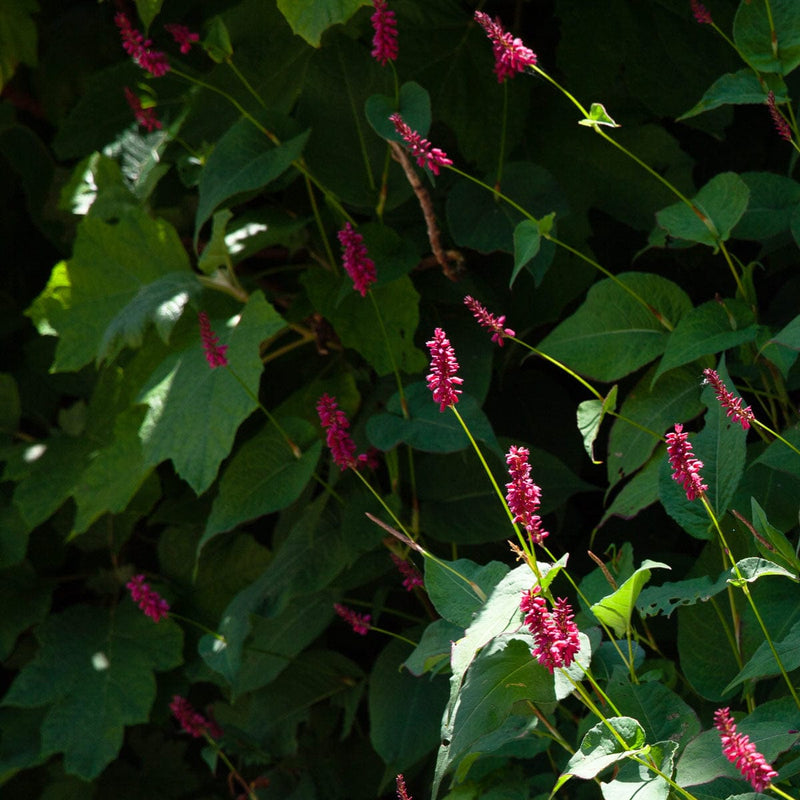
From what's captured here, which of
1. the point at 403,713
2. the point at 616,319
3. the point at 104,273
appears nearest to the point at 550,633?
the point at 616,319

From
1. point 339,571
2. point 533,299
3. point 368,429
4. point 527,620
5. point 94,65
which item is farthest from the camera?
point 94,65

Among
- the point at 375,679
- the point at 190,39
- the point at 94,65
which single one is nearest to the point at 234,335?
the point at 190,39

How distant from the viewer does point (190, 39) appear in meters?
1.43

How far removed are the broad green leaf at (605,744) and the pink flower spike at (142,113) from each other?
1167 mm

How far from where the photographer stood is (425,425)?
1.25m

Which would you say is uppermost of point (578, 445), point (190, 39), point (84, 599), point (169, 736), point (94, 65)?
point (190, 39)

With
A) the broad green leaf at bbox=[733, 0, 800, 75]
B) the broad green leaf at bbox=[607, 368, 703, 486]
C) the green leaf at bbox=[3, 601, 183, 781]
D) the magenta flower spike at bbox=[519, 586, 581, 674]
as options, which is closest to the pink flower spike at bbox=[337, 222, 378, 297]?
the broad green leaf at bbox=[607, 368, 703, 486]

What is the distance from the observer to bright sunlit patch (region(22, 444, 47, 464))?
1.86 m

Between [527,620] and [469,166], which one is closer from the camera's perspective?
[527,620]

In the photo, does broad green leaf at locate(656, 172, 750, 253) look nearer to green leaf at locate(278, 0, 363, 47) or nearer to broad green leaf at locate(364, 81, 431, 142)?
broad green leaf at locate(364, 81, 431, 142)

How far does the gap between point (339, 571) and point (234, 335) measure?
0.34m

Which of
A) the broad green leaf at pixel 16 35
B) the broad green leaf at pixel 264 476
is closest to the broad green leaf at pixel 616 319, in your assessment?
the broad green leaf at pixel 264 476

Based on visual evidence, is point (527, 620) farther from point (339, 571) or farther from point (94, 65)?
point (94, 65)

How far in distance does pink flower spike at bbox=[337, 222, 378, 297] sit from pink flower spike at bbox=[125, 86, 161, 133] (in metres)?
0.50
